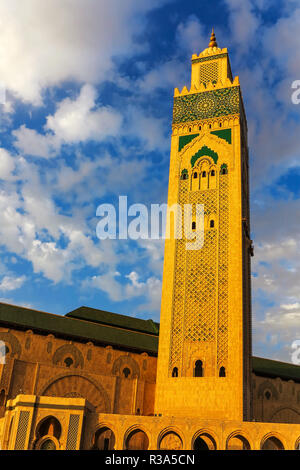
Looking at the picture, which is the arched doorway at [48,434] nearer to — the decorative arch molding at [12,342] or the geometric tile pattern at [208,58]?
the decorative arch molding at [12,342]

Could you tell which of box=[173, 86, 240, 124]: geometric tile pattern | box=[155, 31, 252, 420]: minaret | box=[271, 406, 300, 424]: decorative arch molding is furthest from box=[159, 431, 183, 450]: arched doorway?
box=[173, 86, 240, 124]: geometric tile pattern

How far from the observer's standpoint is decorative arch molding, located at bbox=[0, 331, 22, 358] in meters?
22.8

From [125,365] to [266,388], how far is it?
8839 mm

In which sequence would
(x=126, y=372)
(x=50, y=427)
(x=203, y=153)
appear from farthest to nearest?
(x=203, y=153) → (x=126, y=372) → (x=50, y=427)

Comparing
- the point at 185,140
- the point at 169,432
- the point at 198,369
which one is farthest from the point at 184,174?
the point at 169,432

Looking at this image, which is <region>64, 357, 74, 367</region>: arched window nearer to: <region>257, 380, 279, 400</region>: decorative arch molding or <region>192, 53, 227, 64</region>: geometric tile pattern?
<region>257, 380, 279, 400</region>: decorative arch molding

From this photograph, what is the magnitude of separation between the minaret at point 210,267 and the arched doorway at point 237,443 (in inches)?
39.0

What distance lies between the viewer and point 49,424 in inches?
734

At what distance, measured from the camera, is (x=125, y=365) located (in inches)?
992

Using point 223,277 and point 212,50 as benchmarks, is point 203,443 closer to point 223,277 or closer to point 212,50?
point 223,277

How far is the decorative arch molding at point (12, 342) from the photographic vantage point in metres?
22.8

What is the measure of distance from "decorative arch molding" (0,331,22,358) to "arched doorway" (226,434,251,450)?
1075 centimetres
